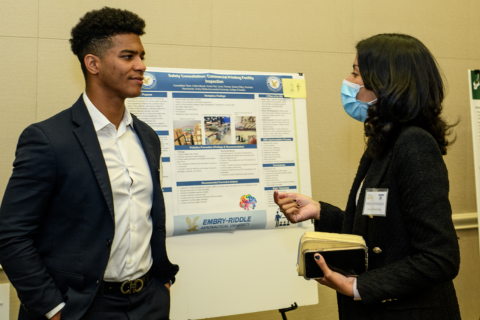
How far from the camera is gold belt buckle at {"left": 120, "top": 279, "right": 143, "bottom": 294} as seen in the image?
155cm

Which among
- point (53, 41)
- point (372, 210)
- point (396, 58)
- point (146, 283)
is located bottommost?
point (146, 283)

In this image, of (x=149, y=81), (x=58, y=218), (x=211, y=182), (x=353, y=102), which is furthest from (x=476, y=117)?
(x=58, y=218)

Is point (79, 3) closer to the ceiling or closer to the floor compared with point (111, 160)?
closer to the ceiling

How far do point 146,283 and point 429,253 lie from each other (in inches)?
43.1

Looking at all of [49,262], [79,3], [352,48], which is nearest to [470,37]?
[352,48]

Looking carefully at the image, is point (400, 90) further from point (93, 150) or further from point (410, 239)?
point (93, 150)

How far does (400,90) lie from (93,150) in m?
1.14

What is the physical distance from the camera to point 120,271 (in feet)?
5.11

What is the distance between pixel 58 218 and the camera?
1.46m

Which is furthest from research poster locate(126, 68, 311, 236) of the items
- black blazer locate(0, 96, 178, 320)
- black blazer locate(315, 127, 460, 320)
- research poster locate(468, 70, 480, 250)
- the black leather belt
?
research poster locate(468, 70, 480, 250)

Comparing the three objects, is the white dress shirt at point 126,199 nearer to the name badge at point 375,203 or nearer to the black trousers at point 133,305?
the black trousers at point 133,305

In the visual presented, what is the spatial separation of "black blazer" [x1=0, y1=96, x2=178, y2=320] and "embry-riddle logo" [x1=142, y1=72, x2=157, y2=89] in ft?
2.34

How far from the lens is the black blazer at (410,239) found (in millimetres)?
1233

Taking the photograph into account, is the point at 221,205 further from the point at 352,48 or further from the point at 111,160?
the point at 352,48
